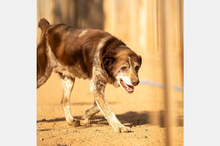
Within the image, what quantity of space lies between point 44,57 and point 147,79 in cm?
171

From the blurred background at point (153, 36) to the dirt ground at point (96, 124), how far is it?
6 cm

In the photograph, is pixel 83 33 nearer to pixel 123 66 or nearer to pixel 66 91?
pixel 123 66

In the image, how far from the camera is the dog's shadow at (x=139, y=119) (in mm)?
4629

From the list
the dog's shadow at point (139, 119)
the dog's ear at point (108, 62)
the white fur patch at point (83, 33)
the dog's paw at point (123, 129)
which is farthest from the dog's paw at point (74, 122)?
the white fur patch at point (83, 33)

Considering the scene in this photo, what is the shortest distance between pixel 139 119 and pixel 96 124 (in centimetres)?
66

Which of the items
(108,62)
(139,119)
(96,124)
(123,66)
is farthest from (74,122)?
(123,66)

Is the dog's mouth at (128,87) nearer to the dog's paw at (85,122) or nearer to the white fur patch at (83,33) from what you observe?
the white fur patch at (83,33)

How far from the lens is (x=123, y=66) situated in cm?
478

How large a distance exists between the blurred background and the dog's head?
4.4 inches

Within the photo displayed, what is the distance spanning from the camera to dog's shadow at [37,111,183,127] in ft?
15.2

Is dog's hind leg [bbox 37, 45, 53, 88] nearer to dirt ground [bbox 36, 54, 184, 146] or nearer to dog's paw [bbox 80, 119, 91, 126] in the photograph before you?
dirt ground [bbox 36, 54, 184, 146]

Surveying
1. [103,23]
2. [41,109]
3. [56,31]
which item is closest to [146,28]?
[103,23]

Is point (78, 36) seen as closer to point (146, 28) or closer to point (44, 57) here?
point (44, 57)

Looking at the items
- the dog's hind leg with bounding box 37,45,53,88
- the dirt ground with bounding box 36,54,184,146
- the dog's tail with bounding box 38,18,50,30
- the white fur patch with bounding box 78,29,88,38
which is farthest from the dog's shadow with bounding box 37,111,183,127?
the dog's tail with bounding box 38,18,50,30
